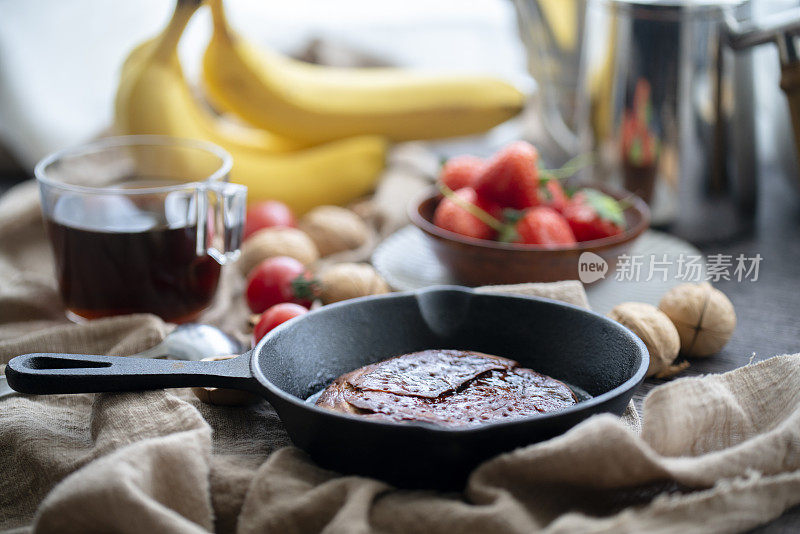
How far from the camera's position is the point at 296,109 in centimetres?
119

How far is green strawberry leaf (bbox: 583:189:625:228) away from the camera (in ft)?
2.81

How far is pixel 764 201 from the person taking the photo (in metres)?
1.13

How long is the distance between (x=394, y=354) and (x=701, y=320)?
0.89 feet

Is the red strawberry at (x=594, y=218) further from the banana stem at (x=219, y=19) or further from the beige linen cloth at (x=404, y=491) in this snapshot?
the banana stem at (x=219, y=19)

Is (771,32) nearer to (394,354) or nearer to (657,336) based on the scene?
(657,336)

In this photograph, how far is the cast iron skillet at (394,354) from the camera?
0.47 meters

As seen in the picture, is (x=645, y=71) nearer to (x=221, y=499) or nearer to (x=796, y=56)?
(x=796, y=56)

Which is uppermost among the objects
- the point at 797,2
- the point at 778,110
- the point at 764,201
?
the point at 797,2

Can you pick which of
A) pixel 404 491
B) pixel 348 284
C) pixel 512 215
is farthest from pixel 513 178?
pixel 404 491

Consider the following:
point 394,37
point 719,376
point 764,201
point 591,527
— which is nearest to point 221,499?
point 591,527

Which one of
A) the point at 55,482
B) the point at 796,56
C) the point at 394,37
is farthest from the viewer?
the point at 394,37

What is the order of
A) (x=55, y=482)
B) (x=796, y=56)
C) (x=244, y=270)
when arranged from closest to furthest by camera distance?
1. (x=55, y=482)
2. (x=796, y=56)
3. (x=244, y=270)

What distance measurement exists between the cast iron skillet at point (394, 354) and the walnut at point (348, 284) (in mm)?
145

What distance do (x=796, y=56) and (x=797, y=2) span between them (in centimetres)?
28
